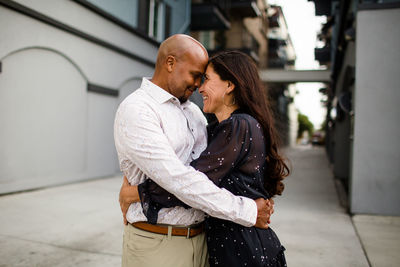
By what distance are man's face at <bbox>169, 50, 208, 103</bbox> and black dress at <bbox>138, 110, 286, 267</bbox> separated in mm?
281

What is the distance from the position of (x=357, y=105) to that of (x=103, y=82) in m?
6.44

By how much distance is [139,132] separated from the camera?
1.40m

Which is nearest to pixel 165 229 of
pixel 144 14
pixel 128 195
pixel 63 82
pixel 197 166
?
pixel 128 195

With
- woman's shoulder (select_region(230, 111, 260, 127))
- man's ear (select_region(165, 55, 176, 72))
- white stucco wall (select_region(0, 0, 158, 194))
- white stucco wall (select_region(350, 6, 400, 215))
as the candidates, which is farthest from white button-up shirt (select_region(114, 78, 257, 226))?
white stucco wall (select_region(0, 0, 158, 194))

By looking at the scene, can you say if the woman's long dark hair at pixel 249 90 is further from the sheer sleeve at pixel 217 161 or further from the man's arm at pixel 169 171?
the man's arm at pixel 169 171

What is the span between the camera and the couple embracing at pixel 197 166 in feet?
4.56

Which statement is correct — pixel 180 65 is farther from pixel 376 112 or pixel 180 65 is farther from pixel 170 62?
pixel 376 112

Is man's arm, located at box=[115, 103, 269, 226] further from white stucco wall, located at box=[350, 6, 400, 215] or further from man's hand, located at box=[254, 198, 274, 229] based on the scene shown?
white stucco wall, located at box=[350, 6, 400, 215]

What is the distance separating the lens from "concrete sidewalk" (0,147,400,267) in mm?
3736

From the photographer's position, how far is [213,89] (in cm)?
168

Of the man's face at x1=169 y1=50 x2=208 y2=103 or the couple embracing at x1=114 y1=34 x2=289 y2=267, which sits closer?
the couple embracing at x1=114 y1=34 x2=289 y2=267

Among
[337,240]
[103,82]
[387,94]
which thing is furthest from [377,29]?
[103,82]

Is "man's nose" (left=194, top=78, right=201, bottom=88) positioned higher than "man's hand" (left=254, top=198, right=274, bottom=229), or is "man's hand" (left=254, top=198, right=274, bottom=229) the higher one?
"man's nose" (left=194, top=78, right=201, bottom=88)

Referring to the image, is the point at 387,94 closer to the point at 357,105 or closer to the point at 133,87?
the point at 357,105
